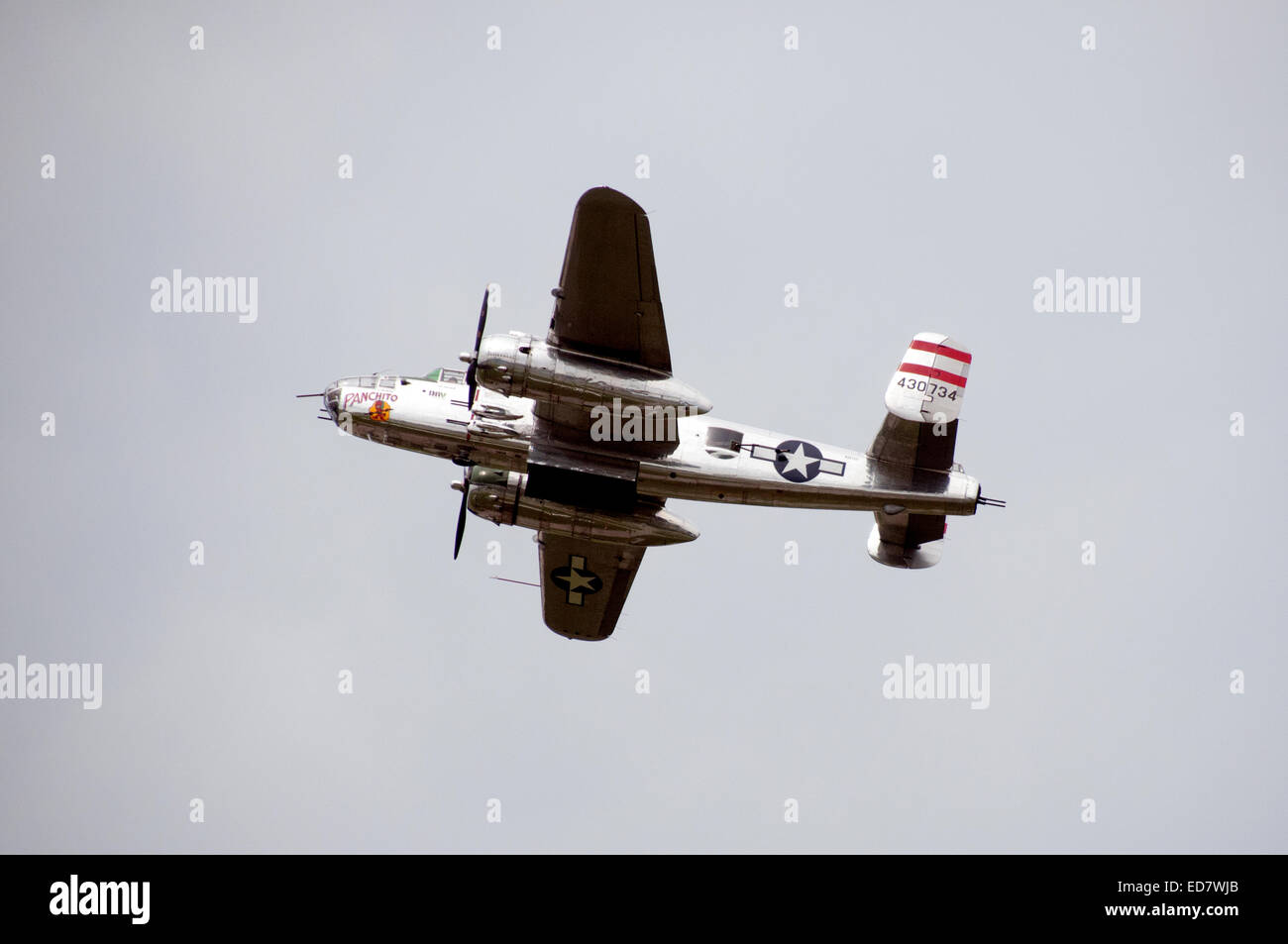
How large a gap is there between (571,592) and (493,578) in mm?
1996

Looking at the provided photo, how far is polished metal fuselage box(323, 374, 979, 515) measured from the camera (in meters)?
30.3

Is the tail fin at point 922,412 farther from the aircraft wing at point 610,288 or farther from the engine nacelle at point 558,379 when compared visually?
the aircraft wing at point 610,288

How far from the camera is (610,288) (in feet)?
95.5

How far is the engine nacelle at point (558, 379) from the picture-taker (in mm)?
29188

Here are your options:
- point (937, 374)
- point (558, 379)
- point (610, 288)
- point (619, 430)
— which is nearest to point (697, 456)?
point (619, 430)

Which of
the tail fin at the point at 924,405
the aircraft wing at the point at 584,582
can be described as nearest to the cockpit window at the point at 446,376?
the aircraft wing at the point at 584,582

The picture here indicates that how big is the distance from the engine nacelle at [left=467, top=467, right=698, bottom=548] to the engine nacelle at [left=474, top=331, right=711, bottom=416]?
3229 millimetres

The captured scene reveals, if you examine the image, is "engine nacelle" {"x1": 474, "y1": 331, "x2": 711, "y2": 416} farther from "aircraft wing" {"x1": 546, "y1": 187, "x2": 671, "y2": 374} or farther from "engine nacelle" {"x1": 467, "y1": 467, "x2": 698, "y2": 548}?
"engine nacelle" {"x1": 467, "y1": 467, "x2": 698, "y2": 548}

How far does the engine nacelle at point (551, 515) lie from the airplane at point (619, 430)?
0.03 meters

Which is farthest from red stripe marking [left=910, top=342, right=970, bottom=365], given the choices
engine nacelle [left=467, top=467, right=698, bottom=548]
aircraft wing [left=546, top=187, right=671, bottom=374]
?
engine nacelle [left=467, top=467, right=698, bottom=548]

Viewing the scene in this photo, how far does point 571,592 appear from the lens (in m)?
34.6

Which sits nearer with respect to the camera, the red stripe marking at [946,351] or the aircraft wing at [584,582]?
the red stripe marking at [946,351]
